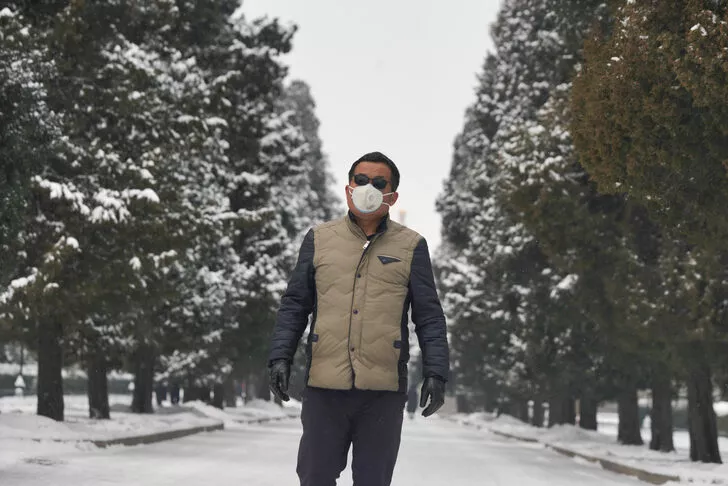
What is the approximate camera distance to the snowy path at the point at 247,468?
13422 mm

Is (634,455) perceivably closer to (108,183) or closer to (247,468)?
(247,468)

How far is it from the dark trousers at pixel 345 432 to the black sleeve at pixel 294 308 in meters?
0.22

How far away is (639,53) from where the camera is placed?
13.5 meters

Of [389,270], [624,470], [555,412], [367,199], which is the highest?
[367,199]

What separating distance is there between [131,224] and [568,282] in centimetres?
1167

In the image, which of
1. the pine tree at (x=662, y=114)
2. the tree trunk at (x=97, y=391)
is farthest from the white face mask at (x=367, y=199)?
the tree trunk at (x=97, y=391)

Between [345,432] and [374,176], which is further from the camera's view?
[374,176]

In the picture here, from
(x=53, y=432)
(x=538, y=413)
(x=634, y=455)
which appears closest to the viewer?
(x=53, y=432)

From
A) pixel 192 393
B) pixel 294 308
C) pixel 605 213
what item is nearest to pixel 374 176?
pixel 294 308

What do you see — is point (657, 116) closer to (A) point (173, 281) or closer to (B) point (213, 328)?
(A) point (173, 281)

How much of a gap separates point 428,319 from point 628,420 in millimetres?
26948

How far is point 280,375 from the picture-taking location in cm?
515

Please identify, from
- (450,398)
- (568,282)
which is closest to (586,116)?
(568,282)

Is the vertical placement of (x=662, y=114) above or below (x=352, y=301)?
above
